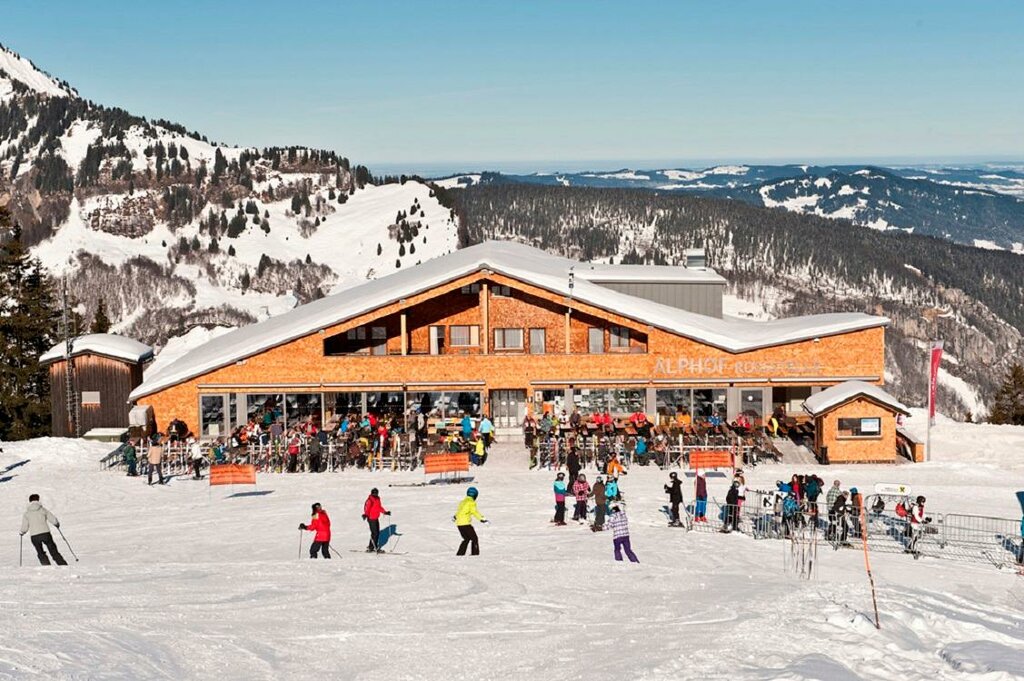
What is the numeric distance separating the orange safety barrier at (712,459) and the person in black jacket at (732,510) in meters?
6.91

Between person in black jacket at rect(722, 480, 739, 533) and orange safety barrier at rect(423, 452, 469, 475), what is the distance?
323 inches

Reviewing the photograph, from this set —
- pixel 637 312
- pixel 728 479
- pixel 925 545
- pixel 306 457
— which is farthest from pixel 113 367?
pixel 925 545

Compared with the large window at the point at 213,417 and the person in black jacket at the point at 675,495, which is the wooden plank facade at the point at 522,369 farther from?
the person in black jacket at the point at 675,495

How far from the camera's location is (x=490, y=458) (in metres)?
33.8

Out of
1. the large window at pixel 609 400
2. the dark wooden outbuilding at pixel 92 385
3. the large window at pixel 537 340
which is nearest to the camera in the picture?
the large window at pixel 609 400

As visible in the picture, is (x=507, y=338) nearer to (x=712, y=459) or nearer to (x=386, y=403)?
(x=386, y=403)

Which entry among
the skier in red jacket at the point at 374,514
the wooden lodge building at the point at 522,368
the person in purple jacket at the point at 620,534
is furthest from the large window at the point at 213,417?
the person in purple jacket at the point at 620,534

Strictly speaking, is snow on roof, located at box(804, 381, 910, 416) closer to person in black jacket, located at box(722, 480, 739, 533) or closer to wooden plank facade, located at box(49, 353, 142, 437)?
person in black jacket, located at box(722, 480, 739, 533)

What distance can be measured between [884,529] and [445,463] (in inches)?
446

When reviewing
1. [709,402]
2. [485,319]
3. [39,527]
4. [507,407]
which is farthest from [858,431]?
[39,527]

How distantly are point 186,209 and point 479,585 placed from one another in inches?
6685

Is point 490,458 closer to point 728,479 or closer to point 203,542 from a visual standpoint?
point 728,479

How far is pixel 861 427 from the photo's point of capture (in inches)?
1329

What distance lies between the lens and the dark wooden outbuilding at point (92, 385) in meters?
41.6
